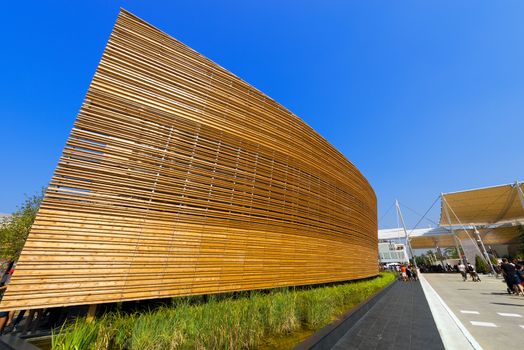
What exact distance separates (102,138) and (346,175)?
8827 millimetres

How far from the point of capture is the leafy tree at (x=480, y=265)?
75.8 feet

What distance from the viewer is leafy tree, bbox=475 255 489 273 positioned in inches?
909

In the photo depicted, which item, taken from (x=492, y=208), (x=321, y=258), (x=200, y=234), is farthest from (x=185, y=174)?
(x=492, y=208)

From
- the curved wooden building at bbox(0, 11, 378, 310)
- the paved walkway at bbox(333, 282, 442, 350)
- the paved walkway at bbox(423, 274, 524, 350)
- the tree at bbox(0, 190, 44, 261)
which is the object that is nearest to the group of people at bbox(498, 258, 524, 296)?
the paved walkway at bbox(423, 274, 524, 350)

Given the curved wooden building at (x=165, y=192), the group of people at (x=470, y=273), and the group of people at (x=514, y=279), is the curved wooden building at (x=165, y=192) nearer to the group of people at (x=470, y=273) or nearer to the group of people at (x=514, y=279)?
the group of people at (x=514, y=279)

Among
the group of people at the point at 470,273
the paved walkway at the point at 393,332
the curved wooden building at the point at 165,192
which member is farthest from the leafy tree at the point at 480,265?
the curved wooden building at the point at 165,192

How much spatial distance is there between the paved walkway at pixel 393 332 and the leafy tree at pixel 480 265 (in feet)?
80.3

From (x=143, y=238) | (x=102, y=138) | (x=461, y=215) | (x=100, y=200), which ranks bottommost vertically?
(x=143, y=238)

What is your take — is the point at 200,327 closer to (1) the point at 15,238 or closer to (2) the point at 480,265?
(1) the point at 15,238

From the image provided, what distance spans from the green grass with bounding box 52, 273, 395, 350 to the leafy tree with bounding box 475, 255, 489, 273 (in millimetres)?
28859

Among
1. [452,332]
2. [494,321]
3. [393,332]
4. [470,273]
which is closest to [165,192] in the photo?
[393,332]

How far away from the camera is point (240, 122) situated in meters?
5.78

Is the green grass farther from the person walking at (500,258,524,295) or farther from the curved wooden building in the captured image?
the person walking at (500,258,524,295)

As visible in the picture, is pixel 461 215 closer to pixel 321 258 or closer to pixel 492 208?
pixel 492 208
